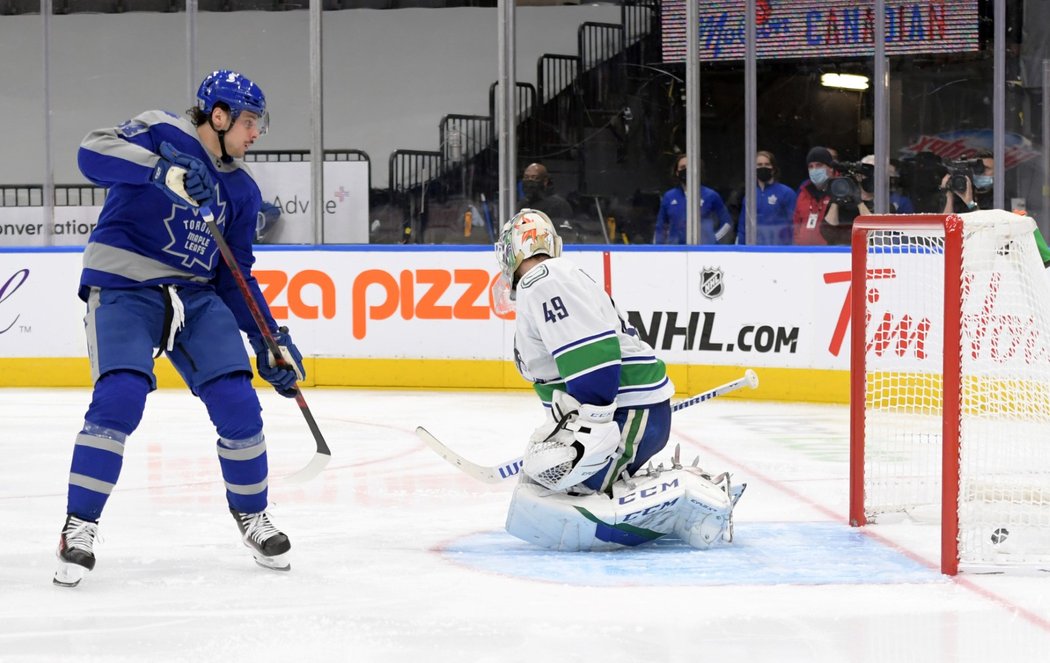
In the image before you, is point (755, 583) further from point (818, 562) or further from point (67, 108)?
point (67, 108)

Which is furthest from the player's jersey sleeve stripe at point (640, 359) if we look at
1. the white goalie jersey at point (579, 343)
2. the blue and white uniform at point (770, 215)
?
the blue and white uniform at point (770, 215)

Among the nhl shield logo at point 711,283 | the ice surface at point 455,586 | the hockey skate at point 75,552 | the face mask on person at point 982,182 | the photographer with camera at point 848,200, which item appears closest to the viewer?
the ice surface at point 455,586

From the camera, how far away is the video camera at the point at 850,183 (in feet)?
25.3

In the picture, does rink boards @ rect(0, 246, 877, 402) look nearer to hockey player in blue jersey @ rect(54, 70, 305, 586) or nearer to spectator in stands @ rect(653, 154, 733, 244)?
spectator in stands @ rect(653, 154, 733, 244)

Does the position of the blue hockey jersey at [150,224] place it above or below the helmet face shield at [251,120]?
below

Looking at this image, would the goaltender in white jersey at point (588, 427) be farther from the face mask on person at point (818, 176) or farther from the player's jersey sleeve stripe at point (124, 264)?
the face mask on person at point (818, 176)

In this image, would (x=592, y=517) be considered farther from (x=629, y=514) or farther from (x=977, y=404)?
(x=977, y=404)

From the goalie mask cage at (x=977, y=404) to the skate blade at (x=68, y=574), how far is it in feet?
6.07

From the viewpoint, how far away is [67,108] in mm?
10797

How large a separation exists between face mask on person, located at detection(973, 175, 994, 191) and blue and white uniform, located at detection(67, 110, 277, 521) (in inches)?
204

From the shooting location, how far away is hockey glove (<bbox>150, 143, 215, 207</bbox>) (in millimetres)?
3043

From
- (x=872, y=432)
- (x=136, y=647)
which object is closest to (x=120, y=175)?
(x=136, y=647)

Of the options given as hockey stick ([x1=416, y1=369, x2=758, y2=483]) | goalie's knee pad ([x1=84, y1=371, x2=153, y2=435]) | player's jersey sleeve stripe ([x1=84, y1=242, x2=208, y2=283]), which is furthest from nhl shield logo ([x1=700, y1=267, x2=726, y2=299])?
goalie's knee pad ([x1=84, y1=371, x2=153, y2=435])

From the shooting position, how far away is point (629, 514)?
3.36 meters
